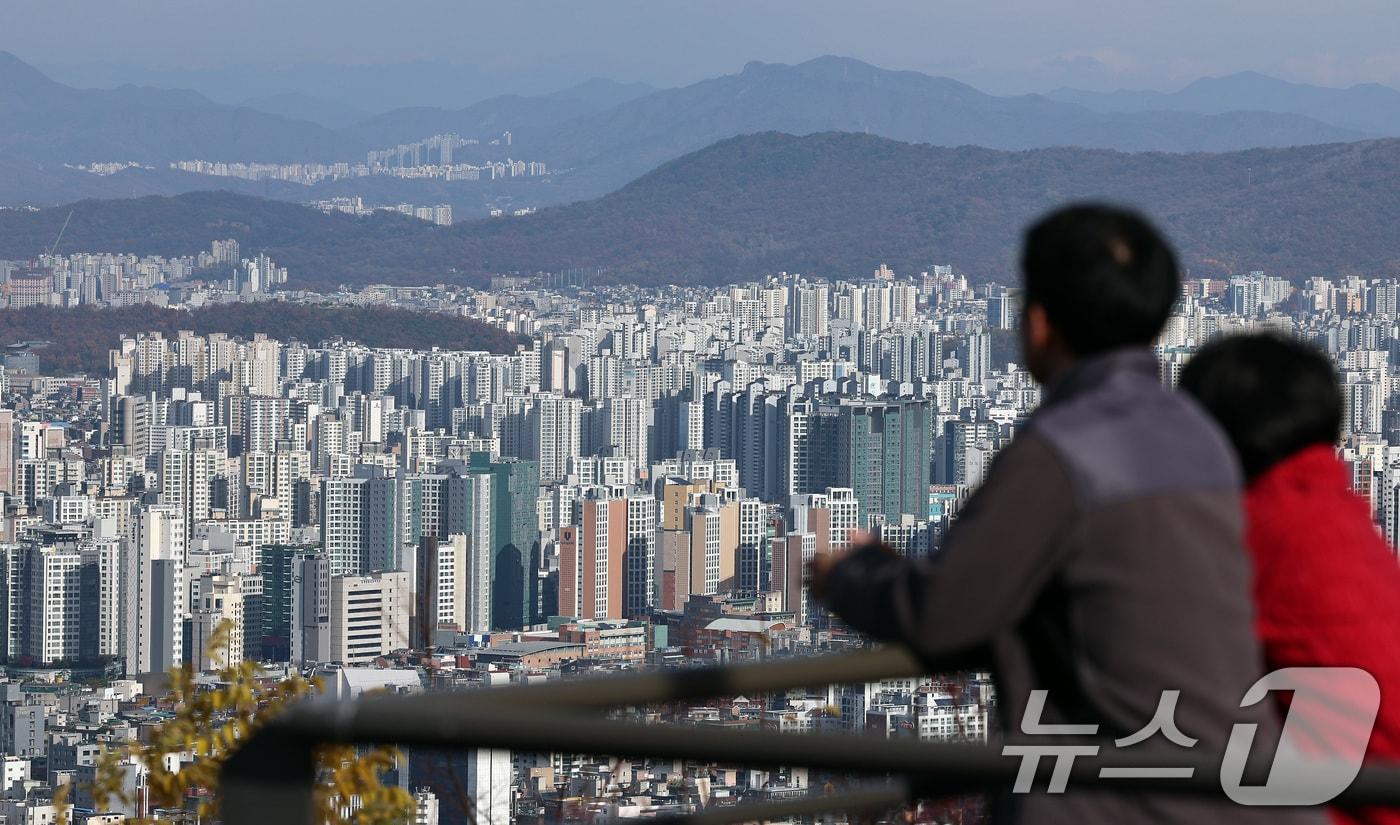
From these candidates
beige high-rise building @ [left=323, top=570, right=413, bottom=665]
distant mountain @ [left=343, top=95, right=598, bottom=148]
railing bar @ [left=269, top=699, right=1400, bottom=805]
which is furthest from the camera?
distant mountain @ [left=343, top=95, right=598, bottom=148]

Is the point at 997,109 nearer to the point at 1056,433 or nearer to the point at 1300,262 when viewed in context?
the point at 1300,262

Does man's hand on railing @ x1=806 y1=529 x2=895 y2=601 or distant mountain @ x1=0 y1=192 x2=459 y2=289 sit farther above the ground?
distant mountain @ x1=0 y1=192 x2=459 y2=289

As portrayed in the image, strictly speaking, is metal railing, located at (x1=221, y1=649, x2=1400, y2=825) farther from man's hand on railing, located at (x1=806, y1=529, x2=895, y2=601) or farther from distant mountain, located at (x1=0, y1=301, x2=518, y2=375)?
distant mountain, located at (x1=0, y1=301, x2=518, y2=375)

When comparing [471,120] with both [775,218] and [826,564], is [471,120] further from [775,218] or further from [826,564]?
[826,564]

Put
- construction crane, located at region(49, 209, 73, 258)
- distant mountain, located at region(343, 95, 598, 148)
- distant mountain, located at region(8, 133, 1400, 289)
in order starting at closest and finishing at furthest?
distant mountain, located at region(8, 133, 1400, 289)
construction crane, located at region(49, 209, 73, 258)
distant mountain, located at region(343, 95, 598, 148)

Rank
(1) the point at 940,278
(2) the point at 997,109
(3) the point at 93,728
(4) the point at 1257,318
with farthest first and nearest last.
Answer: (2) the point at 997,109 < (1) the point at 940,278 < (4) the point at 1257,318 < (3) the point at 93,728

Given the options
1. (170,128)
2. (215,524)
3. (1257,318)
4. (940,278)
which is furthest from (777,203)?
(170,128)

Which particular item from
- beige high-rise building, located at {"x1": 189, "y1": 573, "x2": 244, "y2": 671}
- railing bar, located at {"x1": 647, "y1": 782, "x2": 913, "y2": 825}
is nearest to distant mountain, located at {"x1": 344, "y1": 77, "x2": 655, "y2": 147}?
beige high-rise building, located at {"x1": 189, "y1": 573, "x2": 244, "y2": 671}
